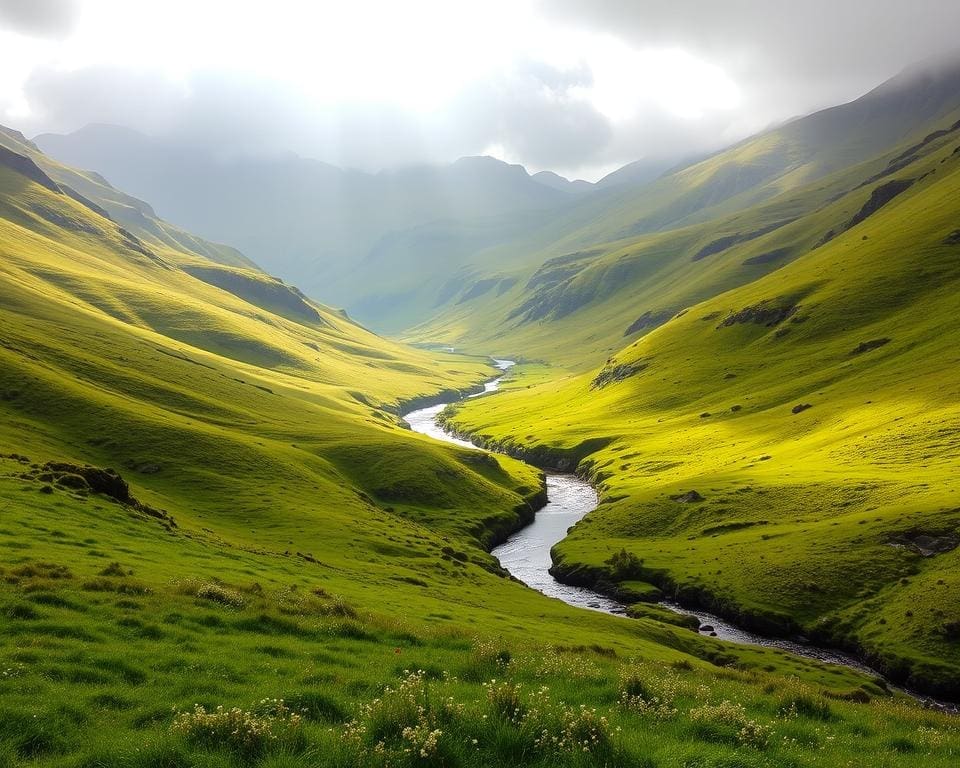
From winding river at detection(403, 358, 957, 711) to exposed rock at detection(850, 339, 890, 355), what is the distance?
230 ft

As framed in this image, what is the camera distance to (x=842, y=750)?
12.9 meters

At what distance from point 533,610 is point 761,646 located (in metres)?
22.8

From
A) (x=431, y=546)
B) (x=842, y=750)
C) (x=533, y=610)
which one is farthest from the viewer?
(x=431, y=546)

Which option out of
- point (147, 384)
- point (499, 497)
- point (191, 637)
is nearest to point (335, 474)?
point (499, 497)

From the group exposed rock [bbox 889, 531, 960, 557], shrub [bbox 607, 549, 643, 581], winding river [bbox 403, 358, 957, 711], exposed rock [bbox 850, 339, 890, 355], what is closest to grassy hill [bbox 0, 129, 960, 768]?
winding river [bbox 403, 358, 957, 711]

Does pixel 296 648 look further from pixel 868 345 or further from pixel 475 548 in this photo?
pixel 868 345

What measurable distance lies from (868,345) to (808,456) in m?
56.9

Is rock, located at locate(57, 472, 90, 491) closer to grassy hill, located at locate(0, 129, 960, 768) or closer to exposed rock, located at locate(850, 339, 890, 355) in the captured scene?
grassy hill, located at locate(0, 129, 960, 768)

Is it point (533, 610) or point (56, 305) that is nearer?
point (533, 610)

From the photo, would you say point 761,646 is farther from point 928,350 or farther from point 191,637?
point 928,350

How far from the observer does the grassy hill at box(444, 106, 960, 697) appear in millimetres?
62094

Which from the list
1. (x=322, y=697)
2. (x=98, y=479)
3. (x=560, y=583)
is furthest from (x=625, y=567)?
(x=322, y=697)

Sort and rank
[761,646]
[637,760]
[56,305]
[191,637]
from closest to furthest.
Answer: [637,760], [191,637], [761,646], [56,305]

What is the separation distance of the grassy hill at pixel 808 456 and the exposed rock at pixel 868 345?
1.11 feet
